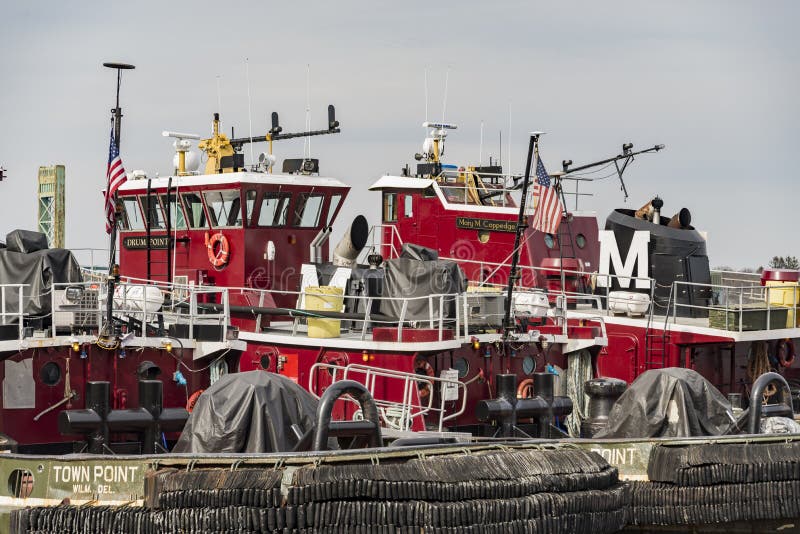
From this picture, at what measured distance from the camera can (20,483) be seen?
15.9 metres

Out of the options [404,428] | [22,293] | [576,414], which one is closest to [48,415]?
[22,293]

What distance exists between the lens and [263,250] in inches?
1101

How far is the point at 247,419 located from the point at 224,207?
1297cm

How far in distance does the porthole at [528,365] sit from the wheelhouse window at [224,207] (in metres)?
6.70

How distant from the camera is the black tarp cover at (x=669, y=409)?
59.8ft

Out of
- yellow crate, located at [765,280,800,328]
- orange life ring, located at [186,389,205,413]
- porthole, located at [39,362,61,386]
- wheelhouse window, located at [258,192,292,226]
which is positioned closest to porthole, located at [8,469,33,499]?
porthole, located at [39,362,61,386]

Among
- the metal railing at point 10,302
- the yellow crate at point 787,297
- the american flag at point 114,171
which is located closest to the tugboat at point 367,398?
the metal railing at point 10,302

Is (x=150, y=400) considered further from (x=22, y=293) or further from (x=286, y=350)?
(x=286, y=350)

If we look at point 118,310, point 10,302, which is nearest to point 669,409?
point 118,310

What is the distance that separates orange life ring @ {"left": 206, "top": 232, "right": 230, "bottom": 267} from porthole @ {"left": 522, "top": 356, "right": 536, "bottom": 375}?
264 inches

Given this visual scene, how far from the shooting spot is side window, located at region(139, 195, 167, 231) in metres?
29.2

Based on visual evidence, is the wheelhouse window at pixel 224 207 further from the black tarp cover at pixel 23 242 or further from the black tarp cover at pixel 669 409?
the black tarp cover at pixel 669 409

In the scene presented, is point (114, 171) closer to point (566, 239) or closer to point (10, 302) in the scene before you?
point (10, 302)

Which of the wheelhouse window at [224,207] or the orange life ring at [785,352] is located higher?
the wheelhouse window at [224,207]
